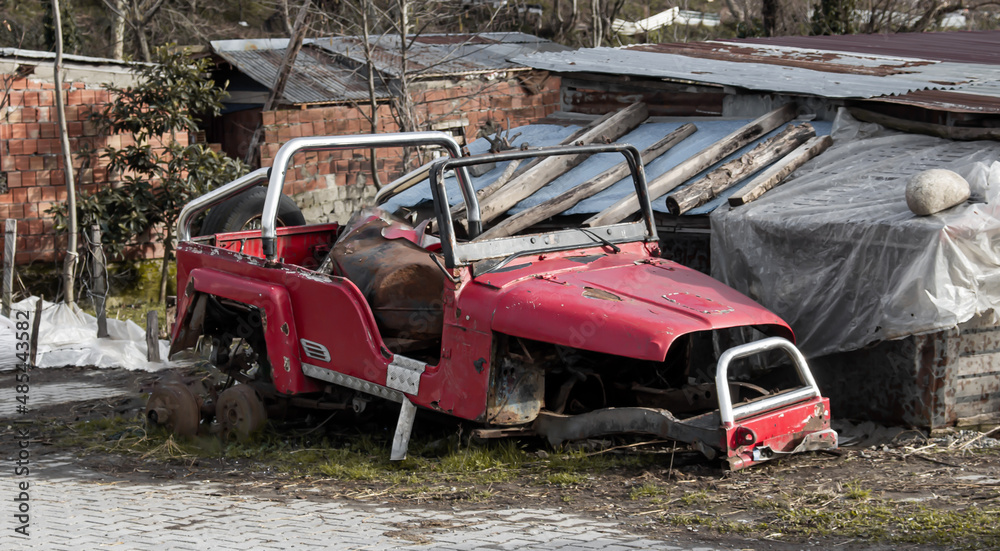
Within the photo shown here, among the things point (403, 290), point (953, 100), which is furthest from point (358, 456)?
point (953, 100)

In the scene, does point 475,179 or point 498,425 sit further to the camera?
point 475,179

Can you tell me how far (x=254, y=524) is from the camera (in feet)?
15.6

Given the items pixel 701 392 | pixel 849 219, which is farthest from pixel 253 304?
pixel 849 219

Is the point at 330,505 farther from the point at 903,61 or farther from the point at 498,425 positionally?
the point at 903,61

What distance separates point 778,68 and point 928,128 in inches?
97.2

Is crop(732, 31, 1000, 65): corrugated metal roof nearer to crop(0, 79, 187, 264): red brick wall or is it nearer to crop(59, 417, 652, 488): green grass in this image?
crop(59, 417, 652, 488): green grass

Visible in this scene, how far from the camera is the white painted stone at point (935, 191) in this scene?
5887mm

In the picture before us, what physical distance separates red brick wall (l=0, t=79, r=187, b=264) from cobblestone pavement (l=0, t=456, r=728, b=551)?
821 cm

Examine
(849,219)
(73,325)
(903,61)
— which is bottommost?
→ (73,325)

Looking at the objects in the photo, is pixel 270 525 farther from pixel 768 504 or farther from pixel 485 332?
pixel 768 504

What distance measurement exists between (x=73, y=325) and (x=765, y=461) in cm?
767

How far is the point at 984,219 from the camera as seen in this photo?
588 centimetres

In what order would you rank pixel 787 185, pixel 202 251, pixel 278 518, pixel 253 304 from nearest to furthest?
pixel 278 518
pixel 253 304
pixel 202 251
pixel 787 185

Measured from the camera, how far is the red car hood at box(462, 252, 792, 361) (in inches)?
196
